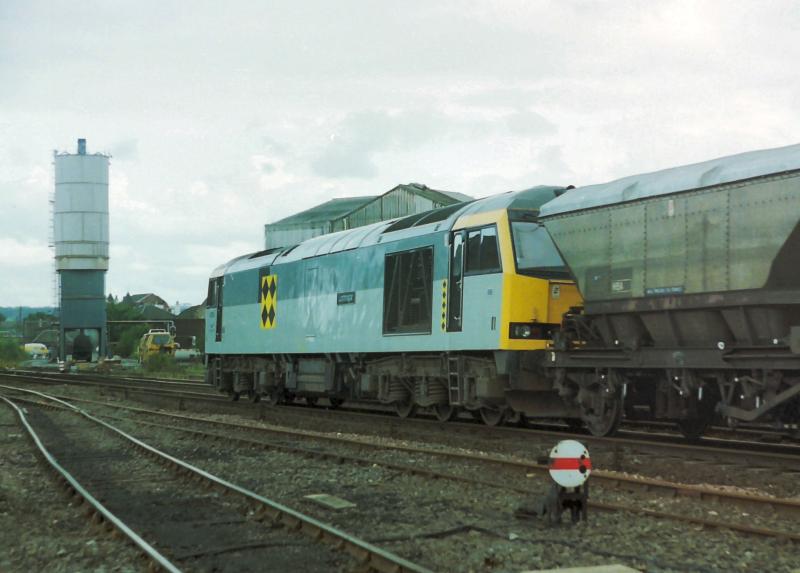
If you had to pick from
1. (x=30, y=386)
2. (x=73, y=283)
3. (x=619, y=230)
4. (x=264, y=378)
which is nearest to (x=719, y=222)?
(x=619, y=230)

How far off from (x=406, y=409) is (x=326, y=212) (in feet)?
136

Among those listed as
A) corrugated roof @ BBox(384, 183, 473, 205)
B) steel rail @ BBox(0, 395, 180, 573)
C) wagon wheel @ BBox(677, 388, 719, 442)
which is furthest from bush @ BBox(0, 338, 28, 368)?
wagon wheel @ BBox(677, 388, 719, 442)

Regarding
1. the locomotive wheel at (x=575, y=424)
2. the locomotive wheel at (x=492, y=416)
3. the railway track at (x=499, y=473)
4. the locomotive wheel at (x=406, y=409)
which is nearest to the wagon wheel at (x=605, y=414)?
the railway track at (x=499, y=473)

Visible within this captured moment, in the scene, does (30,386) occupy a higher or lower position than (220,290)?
lower

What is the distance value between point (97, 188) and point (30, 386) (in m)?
33.8

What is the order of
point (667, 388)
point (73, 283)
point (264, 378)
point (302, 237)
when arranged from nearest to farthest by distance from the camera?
point (667, 388) < point (264, 378) < point (302, 237) < point (73, 283)

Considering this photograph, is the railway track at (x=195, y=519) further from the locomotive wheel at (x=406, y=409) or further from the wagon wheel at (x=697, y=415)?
the wagon wheel at (x=697, y=415)

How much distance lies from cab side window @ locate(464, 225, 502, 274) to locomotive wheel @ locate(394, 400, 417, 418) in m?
4.05

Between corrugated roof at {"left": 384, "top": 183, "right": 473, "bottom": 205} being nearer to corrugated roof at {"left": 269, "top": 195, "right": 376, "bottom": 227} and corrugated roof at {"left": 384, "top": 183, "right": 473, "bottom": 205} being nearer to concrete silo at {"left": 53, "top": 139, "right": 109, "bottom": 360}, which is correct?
corrugated roof at {"left": 269, "top": 195, "right": 376, "bottom": 227}

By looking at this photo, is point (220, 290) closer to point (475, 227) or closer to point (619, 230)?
point (475, 227)

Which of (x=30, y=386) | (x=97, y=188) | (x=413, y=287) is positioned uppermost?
(x=97, y=188)

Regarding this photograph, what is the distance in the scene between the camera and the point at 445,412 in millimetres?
17344

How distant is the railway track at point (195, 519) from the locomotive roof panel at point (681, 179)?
249 inches

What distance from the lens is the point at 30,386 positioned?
37125 millimetres
